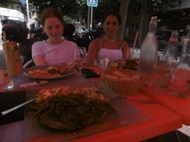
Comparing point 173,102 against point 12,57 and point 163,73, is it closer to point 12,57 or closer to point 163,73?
point 163,73

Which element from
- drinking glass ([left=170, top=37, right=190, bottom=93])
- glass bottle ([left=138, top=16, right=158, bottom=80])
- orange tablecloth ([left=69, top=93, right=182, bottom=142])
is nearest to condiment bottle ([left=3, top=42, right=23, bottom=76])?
orange tablecloth ([left=69, top=93, right=182, bottom=142])

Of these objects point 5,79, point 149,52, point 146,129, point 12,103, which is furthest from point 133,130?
point 5,79

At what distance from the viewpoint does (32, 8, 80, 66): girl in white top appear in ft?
5.42

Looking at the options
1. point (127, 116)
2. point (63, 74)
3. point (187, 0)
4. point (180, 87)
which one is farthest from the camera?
point (187, 0)

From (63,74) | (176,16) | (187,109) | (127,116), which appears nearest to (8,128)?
(127,116)

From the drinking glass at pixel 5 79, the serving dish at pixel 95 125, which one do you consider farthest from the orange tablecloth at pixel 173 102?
the drinking glass at pixel 5 79

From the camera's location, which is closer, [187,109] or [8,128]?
[8,128]

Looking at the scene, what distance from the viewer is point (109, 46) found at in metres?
2.15

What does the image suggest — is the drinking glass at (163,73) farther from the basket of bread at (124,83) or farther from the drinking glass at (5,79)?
the drinking glass at (5,79)

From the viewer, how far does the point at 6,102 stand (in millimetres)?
722

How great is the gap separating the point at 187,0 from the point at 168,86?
10294 mm

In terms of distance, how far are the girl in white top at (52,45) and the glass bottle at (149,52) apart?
72cm

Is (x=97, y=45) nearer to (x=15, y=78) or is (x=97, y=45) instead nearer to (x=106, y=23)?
(x=106, y=23)

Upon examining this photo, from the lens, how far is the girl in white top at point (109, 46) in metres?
2.07
